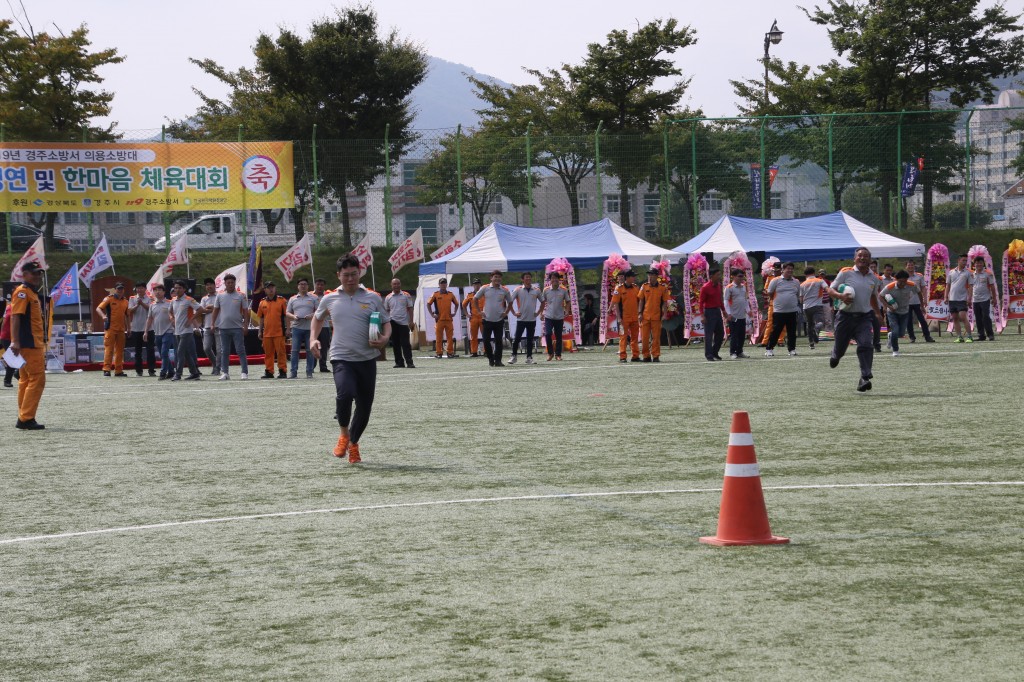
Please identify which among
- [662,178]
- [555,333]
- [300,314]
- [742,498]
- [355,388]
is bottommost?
[742,498]

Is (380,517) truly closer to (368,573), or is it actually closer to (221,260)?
(368,573)

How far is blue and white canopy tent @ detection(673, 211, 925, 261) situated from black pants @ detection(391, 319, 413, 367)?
904 centimetres

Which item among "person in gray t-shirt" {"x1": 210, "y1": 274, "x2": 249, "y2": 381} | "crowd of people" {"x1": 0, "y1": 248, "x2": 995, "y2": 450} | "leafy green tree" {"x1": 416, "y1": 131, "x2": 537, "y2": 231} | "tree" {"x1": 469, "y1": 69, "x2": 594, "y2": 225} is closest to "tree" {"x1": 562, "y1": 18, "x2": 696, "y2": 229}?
"tree" {"x1": 469, "y1": 69, "x2": 594, "y2": 225}

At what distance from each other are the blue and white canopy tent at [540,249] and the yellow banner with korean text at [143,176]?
26.9 ft

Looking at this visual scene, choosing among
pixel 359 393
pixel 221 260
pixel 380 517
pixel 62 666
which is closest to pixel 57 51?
pixel 221 260

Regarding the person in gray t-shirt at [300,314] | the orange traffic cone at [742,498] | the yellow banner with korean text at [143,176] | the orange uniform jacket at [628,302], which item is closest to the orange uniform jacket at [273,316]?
the person in gray t-shirt at [300,314]

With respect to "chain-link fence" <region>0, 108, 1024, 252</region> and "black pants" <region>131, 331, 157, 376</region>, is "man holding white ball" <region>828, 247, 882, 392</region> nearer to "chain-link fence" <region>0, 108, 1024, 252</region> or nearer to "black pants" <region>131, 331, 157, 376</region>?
"black pants" <region>131, 331, 157, 376</region>

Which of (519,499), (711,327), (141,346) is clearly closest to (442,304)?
(141,346)

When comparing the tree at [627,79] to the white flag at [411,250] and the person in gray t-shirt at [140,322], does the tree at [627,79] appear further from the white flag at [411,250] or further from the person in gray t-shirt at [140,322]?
the person in gray t-shirt at [140,322]

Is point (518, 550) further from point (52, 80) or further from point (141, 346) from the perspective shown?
point (52, 80)

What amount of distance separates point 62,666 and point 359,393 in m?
6.68

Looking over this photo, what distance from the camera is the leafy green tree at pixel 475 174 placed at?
41.3m

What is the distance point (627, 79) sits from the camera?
51.4 m

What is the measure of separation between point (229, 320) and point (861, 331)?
12.1m
